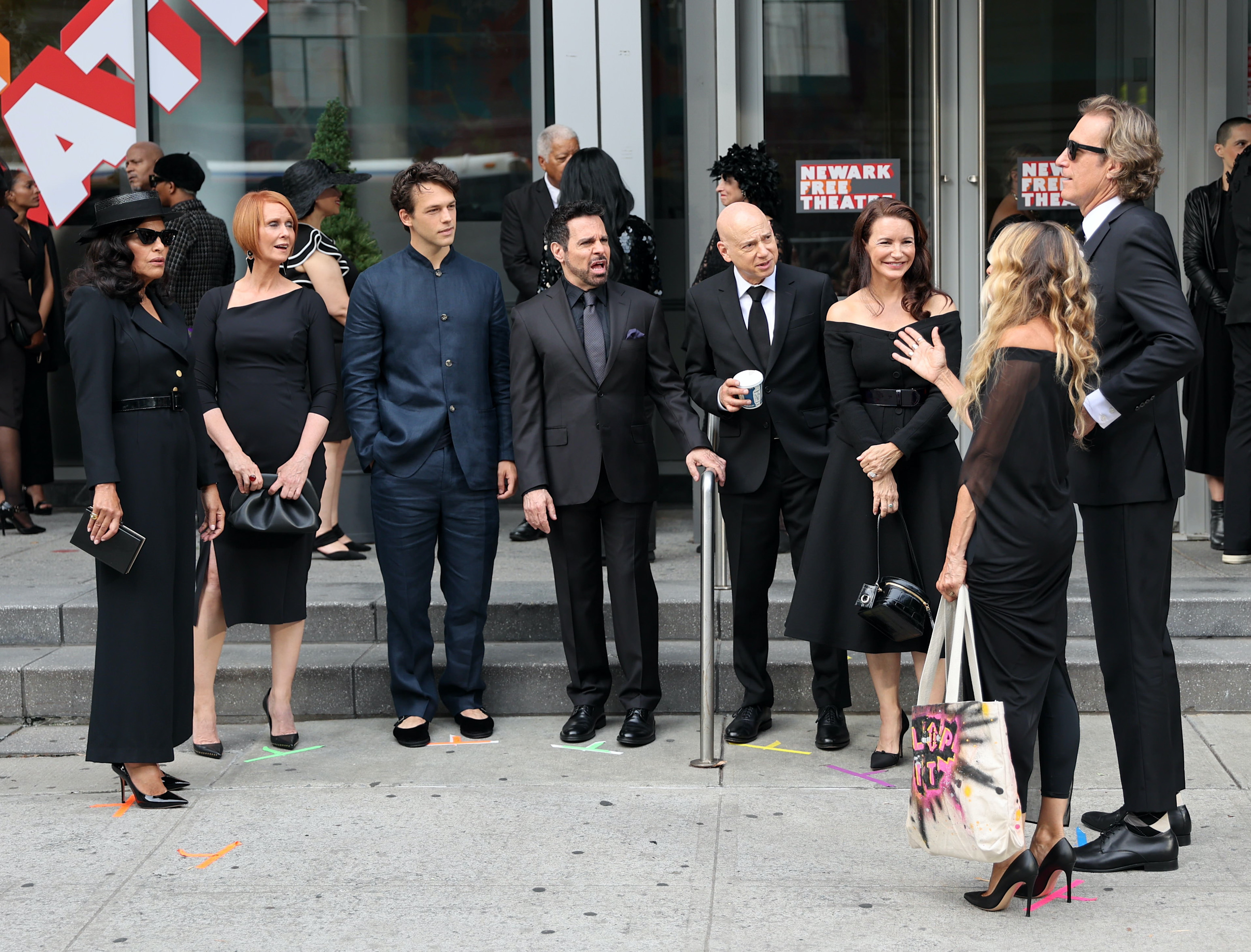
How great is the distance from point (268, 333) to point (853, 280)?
2153 mm

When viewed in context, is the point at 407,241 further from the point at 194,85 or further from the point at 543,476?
the point at 543,476

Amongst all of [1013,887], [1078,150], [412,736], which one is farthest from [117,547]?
[1078,150]

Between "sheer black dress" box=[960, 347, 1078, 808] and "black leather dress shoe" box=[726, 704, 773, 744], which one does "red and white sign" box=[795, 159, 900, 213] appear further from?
"sheer black dress" box=[960, 347, 1078, 808]

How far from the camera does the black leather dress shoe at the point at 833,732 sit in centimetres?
520

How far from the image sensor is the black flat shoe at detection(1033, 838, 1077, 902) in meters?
3.73

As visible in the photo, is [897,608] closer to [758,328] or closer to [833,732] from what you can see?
[833,732]

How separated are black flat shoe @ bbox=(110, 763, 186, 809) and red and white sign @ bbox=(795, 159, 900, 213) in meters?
4.41

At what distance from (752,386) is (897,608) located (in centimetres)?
100

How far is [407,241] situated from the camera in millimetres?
8633

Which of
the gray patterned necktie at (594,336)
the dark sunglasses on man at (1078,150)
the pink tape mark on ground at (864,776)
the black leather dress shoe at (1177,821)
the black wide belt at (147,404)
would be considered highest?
the dark sunglasses on man at (1078,150)

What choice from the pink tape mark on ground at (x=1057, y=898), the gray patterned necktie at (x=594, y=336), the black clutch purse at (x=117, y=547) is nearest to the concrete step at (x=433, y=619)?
the gray patterned necktie at (x=594, y=336)

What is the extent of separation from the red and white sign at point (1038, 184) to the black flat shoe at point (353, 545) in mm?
3848

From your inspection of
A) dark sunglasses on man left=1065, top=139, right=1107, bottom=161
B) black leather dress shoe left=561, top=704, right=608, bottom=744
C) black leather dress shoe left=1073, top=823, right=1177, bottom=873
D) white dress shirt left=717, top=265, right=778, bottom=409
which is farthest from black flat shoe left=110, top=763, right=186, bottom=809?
dark sunglasses on man left=1065, top=139, right=1107, bottom=161

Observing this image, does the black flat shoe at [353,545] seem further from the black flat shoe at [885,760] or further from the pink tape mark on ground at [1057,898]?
the pink tape mark on ground at [1057,898]
